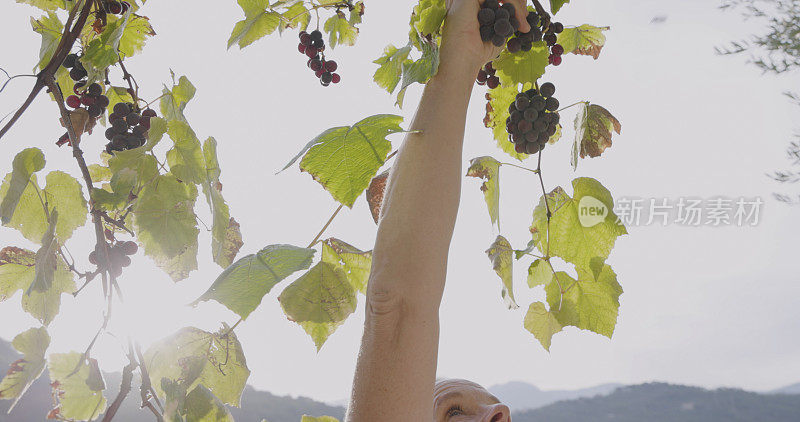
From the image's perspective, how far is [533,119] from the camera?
57 centimetres

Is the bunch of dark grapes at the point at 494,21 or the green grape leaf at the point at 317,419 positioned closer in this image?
the bunch of dark grapes at the point at 494,21

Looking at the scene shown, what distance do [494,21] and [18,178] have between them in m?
0.45

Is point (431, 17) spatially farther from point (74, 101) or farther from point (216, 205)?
point (74, 101)

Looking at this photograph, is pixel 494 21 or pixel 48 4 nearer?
pixel 494 21

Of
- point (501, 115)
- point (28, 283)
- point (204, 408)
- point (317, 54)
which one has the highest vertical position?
point (317, 54)

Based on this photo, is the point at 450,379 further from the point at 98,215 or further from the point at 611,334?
the point at 98,215

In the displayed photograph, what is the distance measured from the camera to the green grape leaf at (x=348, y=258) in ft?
1.84

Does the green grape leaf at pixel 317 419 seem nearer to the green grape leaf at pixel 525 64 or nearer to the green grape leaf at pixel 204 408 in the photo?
the green grape leaf at pixel 204 408

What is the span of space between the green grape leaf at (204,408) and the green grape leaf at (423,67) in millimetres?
354

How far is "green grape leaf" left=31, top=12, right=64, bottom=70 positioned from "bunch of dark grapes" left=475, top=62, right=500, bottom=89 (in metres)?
0.43

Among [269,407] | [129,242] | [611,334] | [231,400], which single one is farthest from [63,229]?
[269,407]

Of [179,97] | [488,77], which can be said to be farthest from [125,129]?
[488,77]

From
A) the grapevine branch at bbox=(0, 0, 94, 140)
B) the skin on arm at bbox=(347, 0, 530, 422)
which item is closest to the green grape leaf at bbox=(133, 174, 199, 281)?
the grapevine branch at bbox=(0, 0, 94, 140)

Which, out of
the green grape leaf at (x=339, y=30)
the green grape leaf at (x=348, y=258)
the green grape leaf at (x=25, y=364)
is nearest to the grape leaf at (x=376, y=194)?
the green grape leaf at (x=348, y=258)
